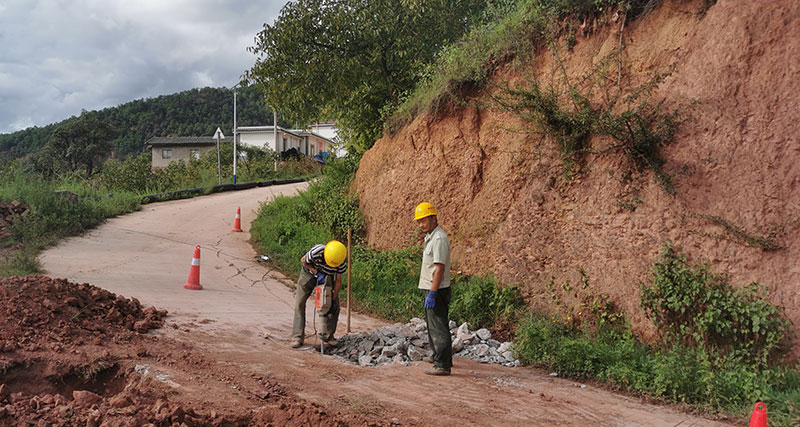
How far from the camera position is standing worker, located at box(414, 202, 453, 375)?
6.17 metres

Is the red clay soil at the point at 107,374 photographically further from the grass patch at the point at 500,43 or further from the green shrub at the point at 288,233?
the grass patch at the point at 500,43

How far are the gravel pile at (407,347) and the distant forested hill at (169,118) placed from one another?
56.7 m

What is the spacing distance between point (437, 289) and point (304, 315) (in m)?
2.00

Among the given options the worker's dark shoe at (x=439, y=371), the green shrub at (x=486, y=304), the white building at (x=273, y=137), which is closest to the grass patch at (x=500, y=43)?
the green shrub at (x=486, y=304)

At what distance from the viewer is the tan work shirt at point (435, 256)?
20.6 feet

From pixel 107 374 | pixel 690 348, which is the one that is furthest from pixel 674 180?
pixel 107 374

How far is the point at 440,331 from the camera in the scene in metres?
6.25

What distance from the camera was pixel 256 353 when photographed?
6.45m

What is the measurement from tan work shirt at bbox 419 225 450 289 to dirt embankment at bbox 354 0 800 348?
2.48m

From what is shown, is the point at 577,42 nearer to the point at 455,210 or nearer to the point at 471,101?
the point at 471,101

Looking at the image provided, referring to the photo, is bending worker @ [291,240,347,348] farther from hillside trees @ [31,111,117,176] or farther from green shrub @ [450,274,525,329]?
hillside trees @ [31,111,117,176]

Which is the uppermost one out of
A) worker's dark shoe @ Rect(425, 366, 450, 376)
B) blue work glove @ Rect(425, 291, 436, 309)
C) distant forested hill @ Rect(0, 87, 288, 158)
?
distant forested hill @ Rect(0, 87, 288, 158)

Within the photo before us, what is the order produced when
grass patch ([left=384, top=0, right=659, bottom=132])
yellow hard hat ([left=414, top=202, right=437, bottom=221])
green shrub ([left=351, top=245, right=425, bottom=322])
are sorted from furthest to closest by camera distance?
grass patch ([left=384, top=0, right=659, bottom=132]), green shrub ([left=351, top=245, right=425, bottom=322]), yellow hard hat ([left=414, top=202, right=437, bottom=221])

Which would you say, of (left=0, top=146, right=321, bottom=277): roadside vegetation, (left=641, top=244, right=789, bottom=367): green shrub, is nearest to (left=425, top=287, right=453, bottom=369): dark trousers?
(left=641, top=244, right=789, bottom=367): green shrub
